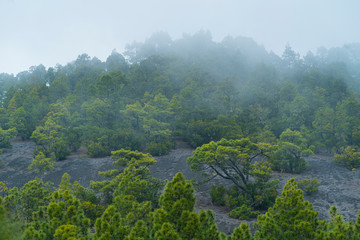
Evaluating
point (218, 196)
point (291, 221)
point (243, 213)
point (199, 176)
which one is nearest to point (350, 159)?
point (199, 176)

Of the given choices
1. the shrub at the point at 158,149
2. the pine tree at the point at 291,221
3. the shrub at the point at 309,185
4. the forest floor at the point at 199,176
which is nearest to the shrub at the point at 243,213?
the forest floor at the point at 199,176

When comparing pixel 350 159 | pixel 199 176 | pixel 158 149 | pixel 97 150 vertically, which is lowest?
pixel 350 159

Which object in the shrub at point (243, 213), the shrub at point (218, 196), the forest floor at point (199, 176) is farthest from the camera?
the shrub at point (218, 196)

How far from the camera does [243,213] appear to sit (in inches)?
578

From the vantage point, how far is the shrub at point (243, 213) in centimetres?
1441

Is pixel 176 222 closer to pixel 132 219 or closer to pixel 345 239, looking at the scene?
pixel 132 219

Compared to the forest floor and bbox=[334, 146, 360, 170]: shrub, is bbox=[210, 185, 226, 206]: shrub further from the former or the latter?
bbox=[334, 146, 360, 170]: shrub

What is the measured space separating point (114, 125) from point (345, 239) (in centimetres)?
2587

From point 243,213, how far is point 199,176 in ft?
23.3

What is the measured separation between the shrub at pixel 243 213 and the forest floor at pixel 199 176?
36 centimetres

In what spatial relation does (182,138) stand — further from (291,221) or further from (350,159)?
(291,221)

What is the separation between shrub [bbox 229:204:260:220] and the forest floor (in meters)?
0.36

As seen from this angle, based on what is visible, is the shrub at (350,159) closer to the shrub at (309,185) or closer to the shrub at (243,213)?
the shrub at (309,185)

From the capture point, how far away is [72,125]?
3117cm
